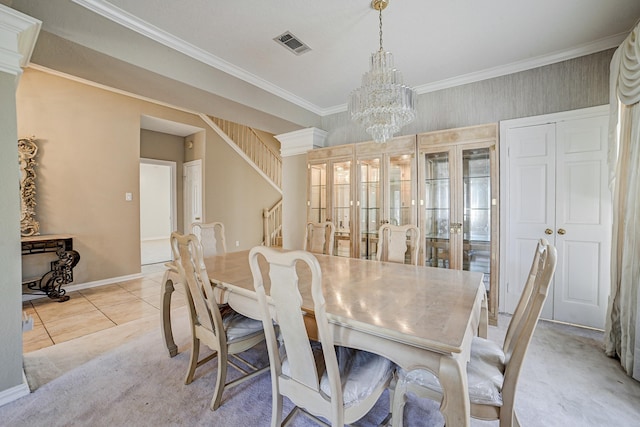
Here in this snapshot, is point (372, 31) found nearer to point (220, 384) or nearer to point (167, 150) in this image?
point (220, 384)

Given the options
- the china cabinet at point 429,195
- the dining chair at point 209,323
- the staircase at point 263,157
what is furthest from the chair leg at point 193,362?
the staircase at point 263,157

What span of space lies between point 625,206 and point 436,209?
1.45m

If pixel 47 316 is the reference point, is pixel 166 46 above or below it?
above

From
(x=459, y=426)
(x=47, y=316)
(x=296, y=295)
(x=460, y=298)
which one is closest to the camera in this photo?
(x=459, y=426)

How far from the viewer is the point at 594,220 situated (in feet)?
8.48

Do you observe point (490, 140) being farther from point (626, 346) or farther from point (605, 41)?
point (626, 346)

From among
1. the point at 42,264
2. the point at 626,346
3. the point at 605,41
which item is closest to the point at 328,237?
the point at 626,346

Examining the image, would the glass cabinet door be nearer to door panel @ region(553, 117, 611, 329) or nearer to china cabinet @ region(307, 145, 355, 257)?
china cabinet @ region(307, 145, 355, 257)

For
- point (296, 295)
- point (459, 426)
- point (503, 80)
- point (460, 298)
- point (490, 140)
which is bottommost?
point (459, 426)

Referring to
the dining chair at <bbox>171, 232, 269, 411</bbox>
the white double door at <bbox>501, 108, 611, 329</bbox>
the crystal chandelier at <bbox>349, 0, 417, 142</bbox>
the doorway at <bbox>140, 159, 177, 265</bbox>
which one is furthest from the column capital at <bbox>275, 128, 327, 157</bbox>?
the doorway at <bbox>140, 159, 177, 265</bbox>

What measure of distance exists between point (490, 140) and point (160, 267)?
228 inches

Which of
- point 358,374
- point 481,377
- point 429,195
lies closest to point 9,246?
point 358,374

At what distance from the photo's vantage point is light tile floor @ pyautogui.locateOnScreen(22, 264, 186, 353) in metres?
2.59

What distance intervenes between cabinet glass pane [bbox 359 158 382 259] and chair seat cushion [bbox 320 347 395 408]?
86.6 inches
